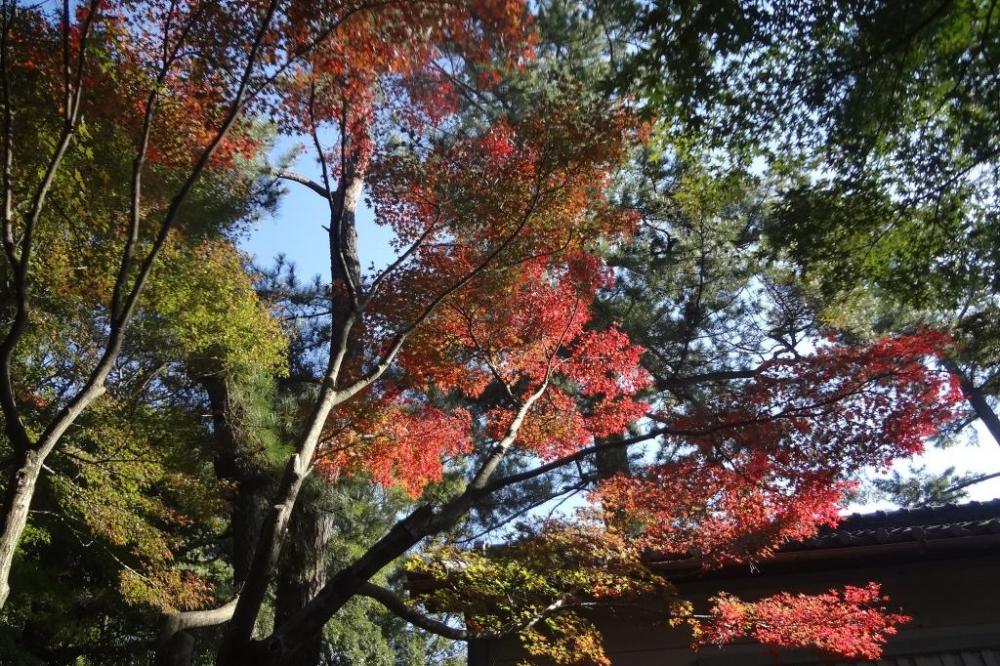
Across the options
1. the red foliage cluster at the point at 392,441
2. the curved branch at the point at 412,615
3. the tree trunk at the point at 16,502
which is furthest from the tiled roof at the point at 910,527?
the tree trunk at the point at 16,502

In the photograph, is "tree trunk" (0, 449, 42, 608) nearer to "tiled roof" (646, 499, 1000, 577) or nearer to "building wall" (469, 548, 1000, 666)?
"building wall" (469, 548, 1000, 666)

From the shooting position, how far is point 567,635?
5812mm

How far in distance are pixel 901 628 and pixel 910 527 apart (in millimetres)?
959

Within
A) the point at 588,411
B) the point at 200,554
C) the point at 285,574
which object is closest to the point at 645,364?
the point at 588,411

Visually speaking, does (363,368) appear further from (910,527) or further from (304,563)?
(910,527)

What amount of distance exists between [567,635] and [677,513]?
167 cm

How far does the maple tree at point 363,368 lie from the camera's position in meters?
4.85

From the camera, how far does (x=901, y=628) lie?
227 inches

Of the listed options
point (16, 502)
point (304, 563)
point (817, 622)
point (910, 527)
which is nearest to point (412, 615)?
point (16, 502)

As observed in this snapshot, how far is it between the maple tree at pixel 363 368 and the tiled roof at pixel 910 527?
Answer: 0.80ft

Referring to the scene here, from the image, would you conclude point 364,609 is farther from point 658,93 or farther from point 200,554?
point 658,93

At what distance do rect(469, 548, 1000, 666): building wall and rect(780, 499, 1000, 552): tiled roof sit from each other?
0.22 metres

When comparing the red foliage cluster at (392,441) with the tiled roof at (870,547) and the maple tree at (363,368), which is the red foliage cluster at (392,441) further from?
the tiled roof at (870,547)

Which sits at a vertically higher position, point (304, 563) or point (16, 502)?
point (304, 563)
